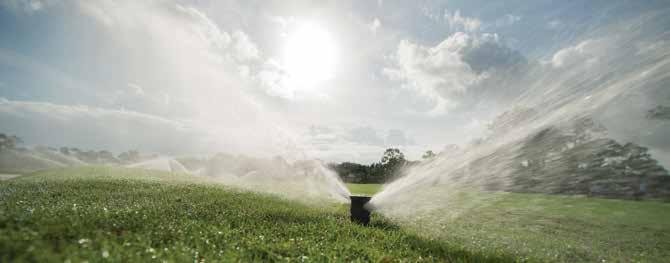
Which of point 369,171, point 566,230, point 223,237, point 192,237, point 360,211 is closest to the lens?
point 192,237

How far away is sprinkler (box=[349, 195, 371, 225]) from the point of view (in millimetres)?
8836

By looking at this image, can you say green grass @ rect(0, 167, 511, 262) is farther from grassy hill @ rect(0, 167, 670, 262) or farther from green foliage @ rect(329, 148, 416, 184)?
green foliage @ rect(329, 148, 416, 184)

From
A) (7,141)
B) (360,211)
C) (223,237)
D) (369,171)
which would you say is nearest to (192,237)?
(223,237)

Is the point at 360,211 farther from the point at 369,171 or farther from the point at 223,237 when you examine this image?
the point at 369,171

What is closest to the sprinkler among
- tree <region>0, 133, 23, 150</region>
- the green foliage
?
the green foliage

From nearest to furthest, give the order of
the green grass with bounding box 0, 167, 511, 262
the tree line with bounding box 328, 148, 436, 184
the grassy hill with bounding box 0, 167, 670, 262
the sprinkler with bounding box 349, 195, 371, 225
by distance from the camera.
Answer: the green grass with bounding box 0, 167, 511, 262 < the grassy hill with bounding box 0, 167, 670, 262 < the sprinkler with bounding box 349, 195, 371, 225 < the tree line with bounding box 328, 148, 436, 184

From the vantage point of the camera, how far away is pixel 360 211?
8.89 m

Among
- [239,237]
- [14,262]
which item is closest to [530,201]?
[239,237]

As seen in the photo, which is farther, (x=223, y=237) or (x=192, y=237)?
(x=223, y=237)

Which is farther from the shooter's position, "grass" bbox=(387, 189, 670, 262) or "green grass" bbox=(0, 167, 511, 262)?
"grass" bbox=(387, 189, 670, 262)

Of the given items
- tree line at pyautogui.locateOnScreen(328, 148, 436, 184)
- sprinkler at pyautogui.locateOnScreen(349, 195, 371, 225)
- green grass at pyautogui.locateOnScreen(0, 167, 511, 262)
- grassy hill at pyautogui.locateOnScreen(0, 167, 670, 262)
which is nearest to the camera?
green grass at pyautogui.locateOnScreen(0, 167, 511, 262)

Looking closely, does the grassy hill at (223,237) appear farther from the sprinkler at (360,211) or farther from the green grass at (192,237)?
the sprinkler at (360,211)

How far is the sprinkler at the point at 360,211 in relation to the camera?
8836 mm

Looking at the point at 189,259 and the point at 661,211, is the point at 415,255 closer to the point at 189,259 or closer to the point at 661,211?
the point at 189,259
